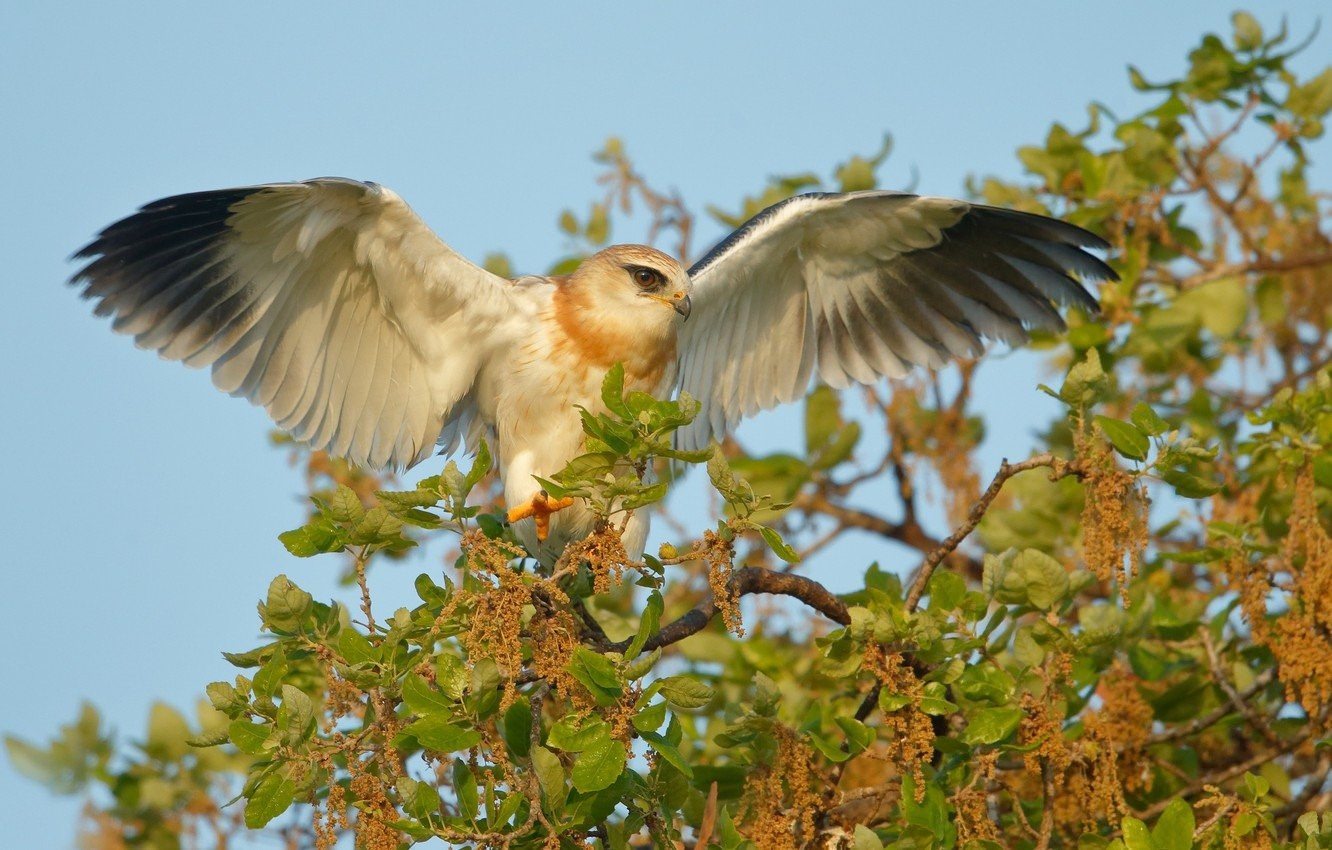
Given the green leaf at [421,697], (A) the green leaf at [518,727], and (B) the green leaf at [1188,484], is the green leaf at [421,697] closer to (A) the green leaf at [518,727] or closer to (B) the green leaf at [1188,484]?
(A) the green leaf at [518,727]

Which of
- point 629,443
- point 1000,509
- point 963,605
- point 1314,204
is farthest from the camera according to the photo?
point 1314,204

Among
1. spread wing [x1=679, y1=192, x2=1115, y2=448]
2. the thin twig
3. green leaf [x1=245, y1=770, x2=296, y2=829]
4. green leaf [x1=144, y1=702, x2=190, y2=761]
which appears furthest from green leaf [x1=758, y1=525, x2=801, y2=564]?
green leaf [x1=144, y1=702, x2=190, y2=761]

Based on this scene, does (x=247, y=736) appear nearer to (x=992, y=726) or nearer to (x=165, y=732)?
(x=992, y=726)

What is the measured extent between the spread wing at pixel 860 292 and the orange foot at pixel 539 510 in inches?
48.7

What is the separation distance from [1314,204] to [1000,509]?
8.94ft

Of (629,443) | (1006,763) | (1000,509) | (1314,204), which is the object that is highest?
(1314,204)

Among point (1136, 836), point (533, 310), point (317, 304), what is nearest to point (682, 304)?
point (533, 310)

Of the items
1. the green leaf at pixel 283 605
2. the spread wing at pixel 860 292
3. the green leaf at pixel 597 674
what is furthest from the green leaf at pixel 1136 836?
the spread wing at pixel 860 292

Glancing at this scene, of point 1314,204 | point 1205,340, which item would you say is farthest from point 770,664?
point 1314,204

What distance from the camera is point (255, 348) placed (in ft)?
18.5

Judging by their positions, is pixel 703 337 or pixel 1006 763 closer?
pixel 1006 763

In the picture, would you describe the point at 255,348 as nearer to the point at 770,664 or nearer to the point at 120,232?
the point at 120,232

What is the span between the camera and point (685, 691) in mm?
3645

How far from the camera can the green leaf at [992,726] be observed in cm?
384
